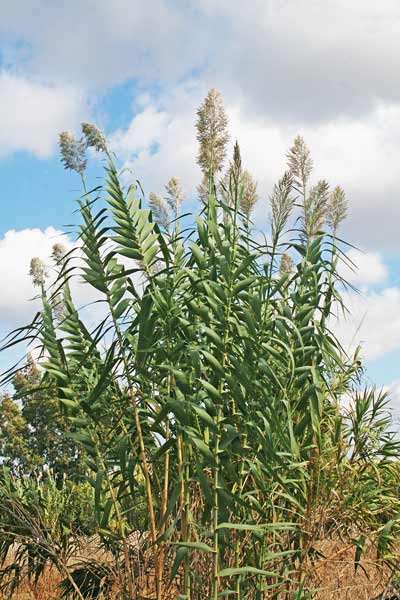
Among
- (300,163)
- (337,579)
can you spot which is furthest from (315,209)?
(337,579)

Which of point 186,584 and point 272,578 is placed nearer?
point 186,584

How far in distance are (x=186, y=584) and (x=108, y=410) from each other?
3.50ft

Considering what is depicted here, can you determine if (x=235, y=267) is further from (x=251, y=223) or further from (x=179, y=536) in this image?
(x=179, y=536)

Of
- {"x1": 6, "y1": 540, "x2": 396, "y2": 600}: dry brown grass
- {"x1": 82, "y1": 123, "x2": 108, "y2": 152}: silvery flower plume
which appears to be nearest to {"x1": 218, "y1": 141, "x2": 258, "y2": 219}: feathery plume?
{"x1": 82, "y1": 123, "x2": 108, "y2": 152}: silvery flower plume

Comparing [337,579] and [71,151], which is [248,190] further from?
[337,579]

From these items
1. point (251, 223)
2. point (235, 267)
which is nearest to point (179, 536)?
point (235, 267)

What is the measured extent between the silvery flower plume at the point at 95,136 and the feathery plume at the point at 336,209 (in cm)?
139

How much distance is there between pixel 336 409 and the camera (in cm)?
456

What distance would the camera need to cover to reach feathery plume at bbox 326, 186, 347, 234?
4.54 metres

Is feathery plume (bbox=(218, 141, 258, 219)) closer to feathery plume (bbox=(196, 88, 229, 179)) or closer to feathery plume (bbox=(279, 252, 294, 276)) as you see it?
feathery plume (bbox=(196, 88, 229, 179))

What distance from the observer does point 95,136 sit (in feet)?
13.3

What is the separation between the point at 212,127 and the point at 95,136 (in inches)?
25.0

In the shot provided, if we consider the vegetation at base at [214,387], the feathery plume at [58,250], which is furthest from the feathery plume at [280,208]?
the feathery plume at [58,250]

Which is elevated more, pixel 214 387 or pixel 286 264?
pixel 286 264
